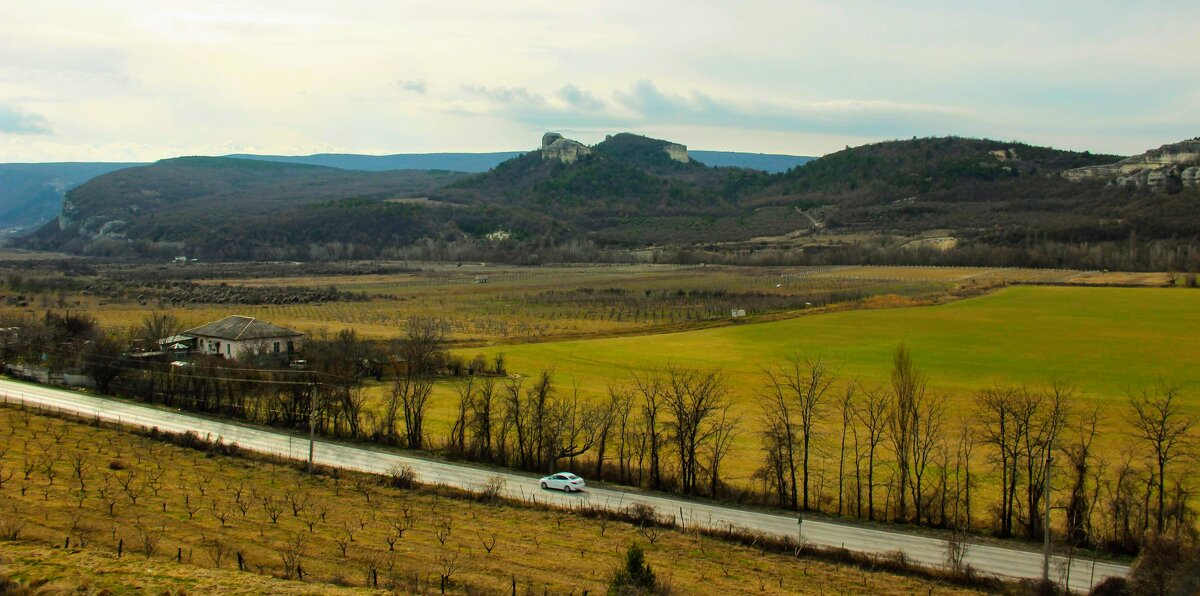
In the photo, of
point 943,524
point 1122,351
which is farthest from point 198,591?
point 1122,351

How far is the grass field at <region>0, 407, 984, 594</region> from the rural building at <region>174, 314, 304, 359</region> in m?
21.7

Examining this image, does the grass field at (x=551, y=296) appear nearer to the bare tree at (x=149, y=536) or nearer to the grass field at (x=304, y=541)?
the grass field at (x=304, y=541)

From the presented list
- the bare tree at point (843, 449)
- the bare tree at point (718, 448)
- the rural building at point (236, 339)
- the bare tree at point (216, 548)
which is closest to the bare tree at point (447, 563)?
the bare tree at point (216, 548)

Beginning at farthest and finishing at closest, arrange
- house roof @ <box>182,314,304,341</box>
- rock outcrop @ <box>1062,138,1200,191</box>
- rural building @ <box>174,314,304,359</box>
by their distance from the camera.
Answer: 1. rock outcrop @ <box>1062,138,1200,191</box>
2. house roof @ <box>182,314,304,341</box>
3. rural building @ <box>174,314,304,359</box>

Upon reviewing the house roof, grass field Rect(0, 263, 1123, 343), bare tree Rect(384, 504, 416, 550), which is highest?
the house roof

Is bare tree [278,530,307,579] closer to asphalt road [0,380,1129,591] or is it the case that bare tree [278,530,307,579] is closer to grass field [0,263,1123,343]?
asphalt road [0,380,1129,591]

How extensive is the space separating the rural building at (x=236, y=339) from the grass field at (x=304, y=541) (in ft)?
71.2

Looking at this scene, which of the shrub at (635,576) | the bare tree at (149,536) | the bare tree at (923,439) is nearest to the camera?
the shrub at (635,576)

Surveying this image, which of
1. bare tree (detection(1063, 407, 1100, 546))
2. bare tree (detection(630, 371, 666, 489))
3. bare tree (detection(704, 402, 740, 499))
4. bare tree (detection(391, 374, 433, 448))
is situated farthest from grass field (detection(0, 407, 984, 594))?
bare tree (detection(1063, 407, 1100, 546))

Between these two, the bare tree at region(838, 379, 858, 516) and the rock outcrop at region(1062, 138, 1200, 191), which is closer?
the bare tree at region(838, 379, 858, 516)

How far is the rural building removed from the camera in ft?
173

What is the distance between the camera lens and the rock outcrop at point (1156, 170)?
521 ft

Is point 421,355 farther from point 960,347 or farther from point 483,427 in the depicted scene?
point 960,347

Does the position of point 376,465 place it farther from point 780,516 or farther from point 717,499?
point 780,516
